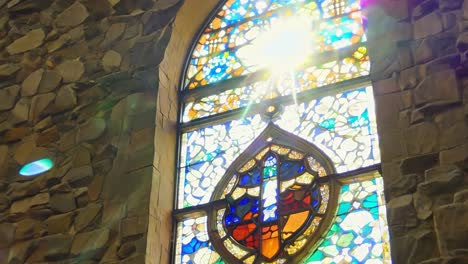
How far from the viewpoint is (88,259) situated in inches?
196

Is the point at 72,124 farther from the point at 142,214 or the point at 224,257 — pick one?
the point at 224,257

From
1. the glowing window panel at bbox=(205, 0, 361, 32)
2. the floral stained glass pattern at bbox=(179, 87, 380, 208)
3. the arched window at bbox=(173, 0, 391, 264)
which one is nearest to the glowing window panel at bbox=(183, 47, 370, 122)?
the arched window at bbox=(173, 0, 391, 264)

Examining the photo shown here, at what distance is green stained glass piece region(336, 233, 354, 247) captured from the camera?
4.68 meters

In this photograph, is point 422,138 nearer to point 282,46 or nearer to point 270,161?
point 270,161

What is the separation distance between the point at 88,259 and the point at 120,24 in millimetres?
1598

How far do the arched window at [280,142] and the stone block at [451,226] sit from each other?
0.41 meters

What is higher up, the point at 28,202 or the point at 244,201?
the point at 28,202

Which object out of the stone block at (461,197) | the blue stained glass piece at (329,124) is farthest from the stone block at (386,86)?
the stone block at (461,197)

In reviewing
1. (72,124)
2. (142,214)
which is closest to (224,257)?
(142,214)

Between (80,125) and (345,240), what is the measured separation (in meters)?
1.77

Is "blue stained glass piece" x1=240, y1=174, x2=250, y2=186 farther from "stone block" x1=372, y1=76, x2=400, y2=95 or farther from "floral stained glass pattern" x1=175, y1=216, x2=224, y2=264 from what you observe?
"stone block" x1=372, y1=76, x2=400, y2=95

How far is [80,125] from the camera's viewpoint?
5.61 meters

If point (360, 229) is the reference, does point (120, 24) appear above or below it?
above

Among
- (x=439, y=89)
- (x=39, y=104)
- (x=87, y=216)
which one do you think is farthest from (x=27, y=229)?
(x=439, y=89)
